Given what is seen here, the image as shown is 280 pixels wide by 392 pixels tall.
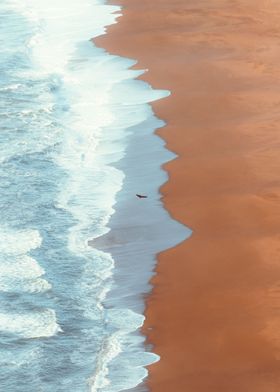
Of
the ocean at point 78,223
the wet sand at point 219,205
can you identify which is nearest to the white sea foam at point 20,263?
the ocean at point 78,223

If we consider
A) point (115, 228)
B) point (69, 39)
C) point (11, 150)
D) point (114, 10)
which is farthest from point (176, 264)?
point (114, 10)

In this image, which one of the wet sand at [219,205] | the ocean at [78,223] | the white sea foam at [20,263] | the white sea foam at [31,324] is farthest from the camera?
the white sea foam at [20,263]

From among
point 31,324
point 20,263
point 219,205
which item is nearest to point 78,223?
point 20,263

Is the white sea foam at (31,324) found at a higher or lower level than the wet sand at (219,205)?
lower

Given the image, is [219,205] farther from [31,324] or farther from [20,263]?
[31,324]

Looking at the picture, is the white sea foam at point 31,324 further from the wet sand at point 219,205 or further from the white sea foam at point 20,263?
the wet sand at point 219,205

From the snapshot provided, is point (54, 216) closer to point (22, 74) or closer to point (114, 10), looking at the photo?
point (22, 74)

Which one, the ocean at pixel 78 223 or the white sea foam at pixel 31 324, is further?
the white sea foam at pixel 31 324
